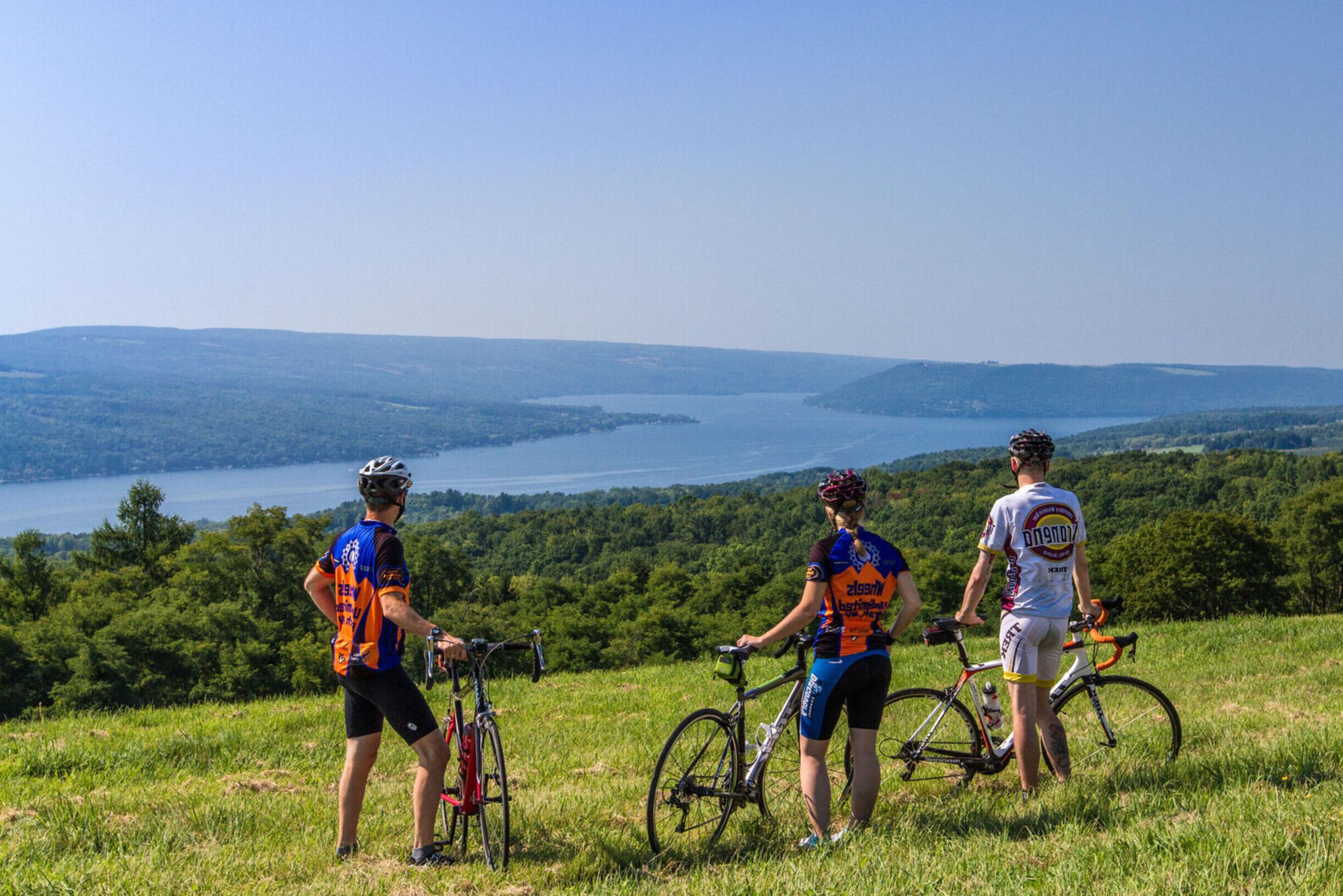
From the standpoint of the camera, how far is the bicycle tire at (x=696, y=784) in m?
4.79

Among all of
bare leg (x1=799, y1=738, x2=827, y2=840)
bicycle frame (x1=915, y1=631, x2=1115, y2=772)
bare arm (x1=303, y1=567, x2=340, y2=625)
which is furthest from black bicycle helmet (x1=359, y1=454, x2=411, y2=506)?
bicycle frame (x1=915, y1=631, x2=1115, y2=772)

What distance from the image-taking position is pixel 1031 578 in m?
5.16

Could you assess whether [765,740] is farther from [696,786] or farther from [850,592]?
[850,592]

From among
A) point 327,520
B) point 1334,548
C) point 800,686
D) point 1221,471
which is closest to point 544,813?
point 800,686

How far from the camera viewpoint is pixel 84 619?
3916 cm

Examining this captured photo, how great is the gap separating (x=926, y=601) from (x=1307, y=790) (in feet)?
157

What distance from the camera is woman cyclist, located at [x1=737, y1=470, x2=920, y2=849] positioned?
467cm

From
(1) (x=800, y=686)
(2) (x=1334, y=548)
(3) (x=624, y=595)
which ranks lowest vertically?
(3) (x=624, y=595)

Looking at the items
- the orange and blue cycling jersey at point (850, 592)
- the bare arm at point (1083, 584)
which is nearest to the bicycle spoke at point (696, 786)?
the orange and blue cycling jersey at point (850, 592)

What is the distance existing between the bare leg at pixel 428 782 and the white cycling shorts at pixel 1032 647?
121 inches

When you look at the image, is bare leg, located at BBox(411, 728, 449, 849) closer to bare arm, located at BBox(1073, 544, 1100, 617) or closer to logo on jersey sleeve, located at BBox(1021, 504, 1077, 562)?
logo on jersey sleeve, located at BBox(1021, 504, 1077, 562)

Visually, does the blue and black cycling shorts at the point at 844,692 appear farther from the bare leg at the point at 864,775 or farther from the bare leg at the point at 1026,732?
the bare leg at the point at 1026,732

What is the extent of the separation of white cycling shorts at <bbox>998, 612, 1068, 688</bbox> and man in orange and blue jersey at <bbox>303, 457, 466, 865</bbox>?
2.99 meters

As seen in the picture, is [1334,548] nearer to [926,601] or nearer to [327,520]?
[926,601]
